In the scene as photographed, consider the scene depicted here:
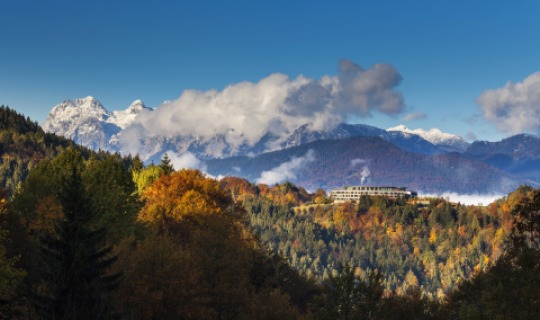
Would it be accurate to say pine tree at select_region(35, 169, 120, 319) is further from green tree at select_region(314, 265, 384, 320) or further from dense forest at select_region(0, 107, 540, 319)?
green tree at select_region(314, 265, 384, 320)

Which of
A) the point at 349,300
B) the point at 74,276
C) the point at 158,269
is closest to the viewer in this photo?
the point at 74,276

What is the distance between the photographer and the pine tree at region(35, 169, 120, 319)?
37.9 m

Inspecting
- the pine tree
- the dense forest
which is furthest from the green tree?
the pine tree

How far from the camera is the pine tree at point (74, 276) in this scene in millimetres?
37922

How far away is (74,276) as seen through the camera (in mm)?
40656

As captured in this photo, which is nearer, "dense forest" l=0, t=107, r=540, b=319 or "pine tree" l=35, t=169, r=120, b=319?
"pine tree" l=35, t=169, r=120, b=319

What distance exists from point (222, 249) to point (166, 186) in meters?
40.6

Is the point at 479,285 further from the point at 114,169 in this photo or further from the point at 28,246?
the point at 114,169

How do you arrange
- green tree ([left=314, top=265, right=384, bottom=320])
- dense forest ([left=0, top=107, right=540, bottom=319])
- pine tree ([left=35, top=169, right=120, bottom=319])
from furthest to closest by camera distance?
green tree ([left=314, top=265, right=384, bottom=320]), dense forest ([left=0, top=107, right=540, bottom=319]), pine tree ([left=35, top=169, right=120, bottom=319])

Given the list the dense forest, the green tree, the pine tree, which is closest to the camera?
the pine tree

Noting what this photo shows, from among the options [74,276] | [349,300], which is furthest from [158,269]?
[349,300]

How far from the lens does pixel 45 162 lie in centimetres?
10475

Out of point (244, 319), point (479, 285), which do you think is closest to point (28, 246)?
point (244, 319)

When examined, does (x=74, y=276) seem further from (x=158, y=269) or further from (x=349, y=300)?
(x=349, y=300)
